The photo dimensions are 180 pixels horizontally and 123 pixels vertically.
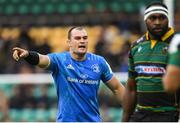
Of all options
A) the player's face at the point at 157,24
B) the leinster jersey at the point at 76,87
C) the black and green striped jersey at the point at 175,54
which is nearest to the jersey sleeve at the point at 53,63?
the leinster jersey at the point at 76,87

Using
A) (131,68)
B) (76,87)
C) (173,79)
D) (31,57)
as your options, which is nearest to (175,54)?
(173,79)

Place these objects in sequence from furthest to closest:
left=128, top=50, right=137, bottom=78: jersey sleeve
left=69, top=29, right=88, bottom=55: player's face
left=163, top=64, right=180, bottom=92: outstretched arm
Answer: left=69, top=29, right=88, bottom=55: player's face, left=128, top=50, right=137, bottom=78: jersey sleeve, left=163, top=64, right=180, bottom=92: outstretched arm

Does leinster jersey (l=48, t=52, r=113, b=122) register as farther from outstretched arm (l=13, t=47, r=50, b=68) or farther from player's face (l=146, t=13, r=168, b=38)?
player's face (l=146, t=13, r=168, b=38)

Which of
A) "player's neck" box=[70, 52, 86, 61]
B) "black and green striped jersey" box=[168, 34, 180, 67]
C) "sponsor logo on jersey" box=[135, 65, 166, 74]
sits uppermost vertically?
"black and green striped jersey" box=[168, 34, 180, 67]

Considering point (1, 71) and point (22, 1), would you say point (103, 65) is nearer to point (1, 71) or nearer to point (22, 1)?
point (1, 71)

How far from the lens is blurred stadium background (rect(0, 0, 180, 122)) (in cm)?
1334

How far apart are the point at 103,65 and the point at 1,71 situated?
Answer: 24.7 ft

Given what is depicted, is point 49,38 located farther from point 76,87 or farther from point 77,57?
point 76,87

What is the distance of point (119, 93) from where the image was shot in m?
8.36

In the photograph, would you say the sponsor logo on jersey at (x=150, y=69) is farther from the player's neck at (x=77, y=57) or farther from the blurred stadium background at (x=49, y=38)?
the blurred stadium background at (x=49, y=38)

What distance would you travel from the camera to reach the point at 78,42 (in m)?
8.16

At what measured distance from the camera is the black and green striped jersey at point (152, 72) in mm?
7160

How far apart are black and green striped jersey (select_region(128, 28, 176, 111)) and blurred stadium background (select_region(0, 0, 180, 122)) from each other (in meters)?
5.67

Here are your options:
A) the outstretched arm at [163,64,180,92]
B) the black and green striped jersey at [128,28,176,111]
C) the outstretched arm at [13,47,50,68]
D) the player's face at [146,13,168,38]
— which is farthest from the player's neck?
the outstretched arm at [163,64,180,92]
